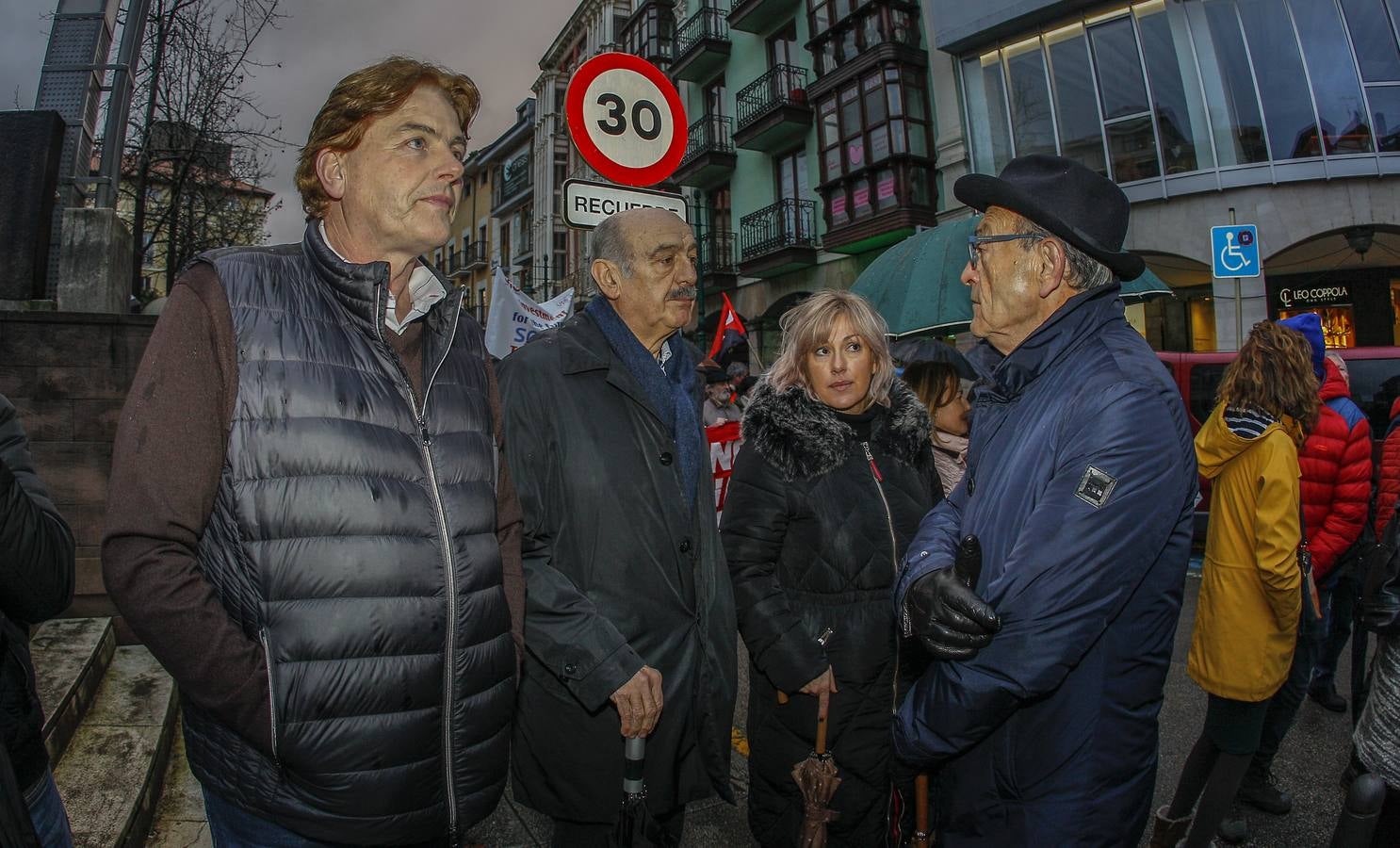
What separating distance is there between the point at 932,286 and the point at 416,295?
5.75 meters

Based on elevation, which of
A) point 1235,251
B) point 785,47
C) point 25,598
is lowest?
point 25,598

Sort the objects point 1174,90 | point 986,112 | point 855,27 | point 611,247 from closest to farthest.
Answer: point 611,247 → point 1174,90 → point 986,112 → point 855,27

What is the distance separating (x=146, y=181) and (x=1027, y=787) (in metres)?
10.0

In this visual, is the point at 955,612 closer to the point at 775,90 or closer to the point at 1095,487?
the point at 1095,487

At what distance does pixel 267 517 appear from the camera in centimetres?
148

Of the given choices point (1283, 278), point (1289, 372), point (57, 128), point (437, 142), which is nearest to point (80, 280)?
point (57, 128)

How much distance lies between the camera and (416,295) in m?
1.95

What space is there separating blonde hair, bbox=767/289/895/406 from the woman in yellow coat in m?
1.44

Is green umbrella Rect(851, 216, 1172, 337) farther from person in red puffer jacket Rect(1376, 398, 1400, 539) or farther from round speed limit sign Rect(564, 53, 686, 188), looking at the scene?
round speed limit sign Rect(564, 53, 686, 188)

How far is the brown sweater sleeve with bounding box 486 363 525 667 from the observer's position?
6.65 ft

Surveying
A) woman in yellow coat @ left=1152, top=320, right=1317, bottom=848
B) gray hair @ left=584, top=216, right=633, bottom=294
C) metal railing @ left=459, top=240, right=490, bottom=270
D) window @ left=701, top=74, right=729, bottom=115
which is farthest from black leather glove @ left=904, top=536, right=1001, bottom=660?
metal railing @ left=459, top=240, right=490, bottom=270

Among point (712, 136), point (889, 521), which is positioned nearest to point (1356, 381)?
point (889, 521)

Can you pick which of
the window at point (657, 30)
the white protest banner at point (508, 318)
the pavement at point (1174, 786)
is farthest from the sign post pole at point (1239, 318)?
the window at point (657, 30)

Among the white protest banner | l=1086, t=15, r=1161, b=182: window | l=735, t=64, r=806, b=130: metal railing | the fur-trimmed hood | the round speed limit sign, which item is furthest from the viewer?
l=735, t=64, r=806, b=130: metal railing
